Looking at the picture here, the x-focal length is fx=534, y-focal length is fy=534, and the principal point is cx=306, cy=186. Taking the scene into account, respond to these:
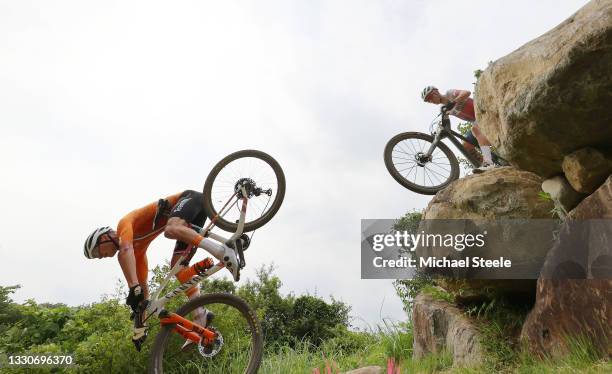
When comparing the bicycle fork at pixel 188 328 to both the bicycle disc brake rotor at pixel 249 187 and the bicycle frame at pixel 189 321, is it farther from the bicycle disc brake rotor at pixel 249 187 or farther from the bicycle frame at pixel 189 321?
the bicycle disc brake rotor at pixel 249 187

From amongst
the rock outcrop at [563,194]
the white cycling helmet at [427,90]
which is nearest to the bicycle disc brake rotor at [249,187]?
the rock outcrop at [563,194]

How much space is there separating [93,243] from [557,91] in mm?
6145

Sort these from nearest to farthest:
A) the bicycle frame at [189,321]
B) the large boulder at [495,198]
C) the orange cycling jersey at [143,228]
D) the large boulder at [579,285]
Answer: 1. the large boulder at [579,285]
2. the bicycle frame at [189,321]
3. the orange cycling jersey at [143,228]
4. the large boulder at [495,198]

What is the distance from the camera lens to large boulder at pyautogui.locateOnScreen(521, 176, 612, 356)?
5.86m

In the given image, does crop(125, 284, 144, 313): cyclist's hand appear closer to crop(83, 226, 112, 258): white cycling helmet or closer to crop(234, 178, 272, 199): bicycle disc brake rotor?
crop(83, 226, 112, 258): white cycling helmet

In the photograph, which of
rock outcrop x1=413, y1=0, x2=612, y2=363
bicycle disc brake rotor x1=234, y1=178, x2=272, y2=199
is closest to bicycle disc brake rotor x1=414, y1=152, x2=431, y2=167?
rock outcrop x1=413, y1=0, x2=612, y2=363

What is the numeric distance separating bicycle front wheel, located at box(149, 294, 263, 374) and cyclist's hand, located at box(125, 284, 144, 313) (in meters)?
0.46

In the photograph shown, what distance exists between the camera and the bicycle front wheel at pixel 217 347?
7.01m

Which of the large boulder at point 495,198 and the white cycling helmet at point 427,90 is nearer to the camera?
the large boulder at point 495,198

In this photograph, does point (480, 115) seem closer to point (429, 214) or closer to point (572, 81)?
point (429, 214)

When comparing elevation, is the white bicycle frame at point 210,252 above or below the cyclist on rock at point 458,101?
below

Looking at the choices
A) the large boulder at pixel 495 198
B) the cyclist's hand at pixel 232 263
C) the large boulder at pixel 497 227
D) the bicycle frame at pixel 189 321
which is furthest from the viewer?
the large boulder at pixel 495 198

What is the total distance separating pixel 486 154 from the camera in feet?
33.2

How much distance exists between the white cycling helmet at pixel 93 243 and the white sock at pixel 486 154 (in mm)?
6782
